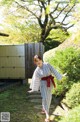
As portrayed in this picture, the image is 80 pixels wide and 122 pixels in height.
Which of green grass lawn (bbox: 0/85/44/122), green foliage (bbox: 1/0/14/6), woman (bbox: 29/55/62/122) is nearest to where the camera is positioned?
woman (bbox: 29/55/62/122)

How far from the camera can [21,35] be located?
29078mm

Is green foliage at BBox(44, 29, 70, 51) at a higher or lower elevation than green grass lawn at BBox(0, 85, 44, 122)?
higher

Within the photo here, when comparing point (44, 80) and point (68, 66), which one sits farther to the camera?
point (68, 66)

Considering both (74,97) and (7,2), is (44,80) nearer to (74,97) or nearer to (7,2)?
(74,97)

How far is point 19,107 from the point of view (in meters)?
10.0

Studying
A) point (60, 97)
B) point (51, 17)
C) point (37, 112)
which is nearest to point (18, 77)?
point (60, 97)

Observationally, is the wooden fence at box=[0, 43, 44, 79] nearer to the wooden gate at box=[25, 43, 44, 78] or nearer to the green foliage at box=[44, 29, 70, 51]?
the wooden gate at box=[25, 43, 44, 78]

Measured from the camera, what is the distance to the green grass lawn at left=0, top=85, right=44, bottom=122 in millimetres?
8672

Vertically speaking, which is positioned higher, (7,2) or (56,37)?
(7,2)

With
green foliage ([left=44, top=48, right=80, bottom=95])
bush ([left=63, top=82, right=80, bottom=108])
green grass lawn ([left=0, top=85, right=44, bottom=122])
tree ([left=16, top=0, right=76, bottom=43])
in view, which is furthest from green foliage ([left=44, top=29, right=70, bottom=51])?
bush ([left=63, top=82, right=80, bottom=108])

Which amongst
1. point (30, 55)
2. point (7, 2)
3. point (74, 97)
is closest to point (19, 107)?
point (74, 97)

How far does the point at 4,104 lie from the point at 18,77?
20.1 ft

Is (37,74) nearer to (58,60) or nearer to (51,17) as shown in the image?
(58,60)

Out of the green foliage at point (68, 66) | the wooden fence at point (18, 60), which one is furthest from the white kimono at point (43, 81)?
the wooden fence at point (18, 60)
